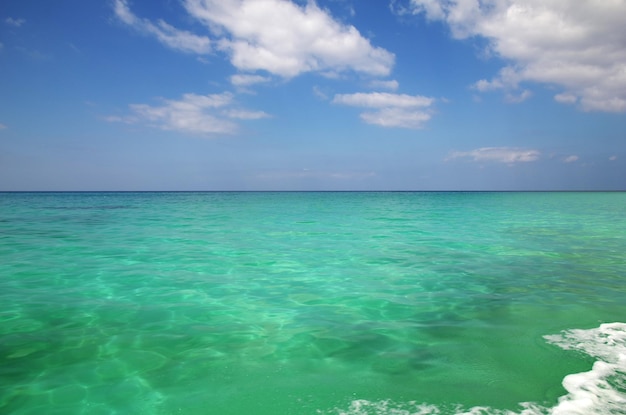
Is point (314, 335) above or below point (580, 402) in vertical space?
below

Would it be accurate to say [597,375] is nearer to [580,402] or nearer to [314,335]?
[580,402]

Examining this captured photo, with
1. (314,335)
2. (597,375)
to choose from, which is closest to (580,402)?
(597,375)

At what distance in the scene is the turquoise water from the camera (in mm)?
3199

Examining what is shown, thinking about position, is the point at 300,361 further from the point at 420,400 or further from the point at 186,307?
the point at 186,307

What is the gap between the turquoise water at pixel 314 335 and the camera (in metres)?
3.20

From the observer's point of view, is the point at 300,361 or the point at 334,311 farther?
the point at 334,311

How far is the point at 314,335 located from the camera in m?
4.76

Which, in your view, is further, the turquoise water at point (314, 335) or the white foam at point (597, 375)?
the turquoise water at point (314, 335)

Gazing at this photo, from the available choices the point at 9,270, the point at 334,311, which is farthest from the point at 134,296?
the point at 9,270

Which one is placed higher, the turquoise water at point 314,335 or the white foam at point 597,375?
the white foam at point 597,375

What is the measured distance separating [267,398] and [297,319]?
2173 millimetres

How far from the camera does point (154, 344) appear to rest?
14.7 ft

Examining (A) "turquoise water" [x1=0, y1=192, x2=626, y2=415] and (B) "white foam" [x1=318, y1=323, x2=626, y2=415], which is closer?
(B) "white foam" [x1=318, y1=323, x2=626, y2=415]

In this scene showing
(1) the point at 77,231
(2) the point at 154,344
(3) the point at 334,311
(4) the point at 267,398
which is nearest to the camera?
(4) the point at 267,398
